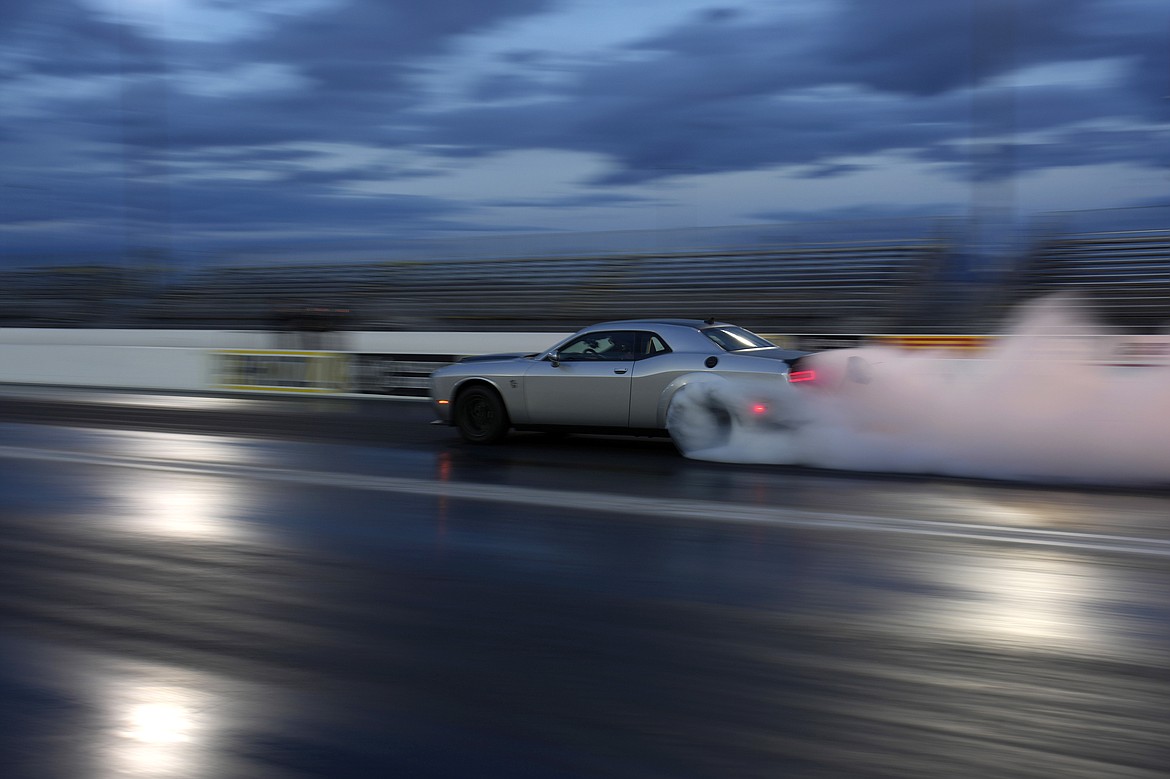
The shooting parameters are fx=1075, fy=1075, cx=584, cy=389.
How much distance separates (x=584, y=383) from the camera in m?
10.3

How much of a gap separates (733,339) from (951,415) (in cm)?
206

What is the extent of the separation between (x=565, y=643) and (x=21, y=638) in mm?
2205

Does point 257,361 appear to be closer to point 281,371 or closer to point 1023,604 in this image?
point 281,371

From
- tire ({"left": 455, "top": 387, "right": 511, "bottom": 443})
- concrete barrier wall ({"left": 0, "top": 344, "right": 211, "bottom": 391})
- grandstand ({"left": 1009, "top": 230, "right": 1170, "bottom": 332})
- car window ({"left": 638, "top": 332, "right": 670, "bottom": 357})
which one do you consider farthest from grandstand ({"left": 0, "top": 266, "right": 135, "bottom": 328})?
car window ({"left": 638, "top": 332, "right": 670, "bottom": 357})

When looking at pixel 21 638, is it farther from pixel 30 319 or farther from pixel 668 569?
pixel 30 319

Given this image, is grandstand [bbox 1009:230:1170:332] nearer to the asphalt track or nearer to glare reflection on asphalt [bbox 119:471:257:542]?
the asphalt track

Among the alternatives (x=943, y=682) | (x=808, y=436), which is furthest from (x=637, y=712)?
(x=808, y=436)

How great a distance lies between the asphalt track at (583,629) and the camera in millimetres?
3227

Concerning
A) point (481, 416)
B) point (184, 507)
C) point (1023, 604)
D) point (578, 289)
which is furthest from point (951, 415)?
point (578, 289)

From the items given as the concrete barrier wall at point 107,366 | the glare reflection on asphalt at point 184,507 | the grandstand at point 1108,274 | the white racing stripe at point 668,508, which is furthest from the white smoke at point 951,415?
the concrete barrier wall at point 107,366

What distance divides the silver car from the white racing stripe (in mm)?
2187

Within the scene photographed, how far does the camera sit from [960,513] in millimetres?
6988

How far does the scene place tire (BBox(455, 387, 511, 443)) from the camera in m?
10.8

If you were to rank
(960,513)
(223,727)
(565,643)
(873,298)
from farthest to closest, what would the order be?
(873,298)
(960,513)
(565,643)
(223,727)
